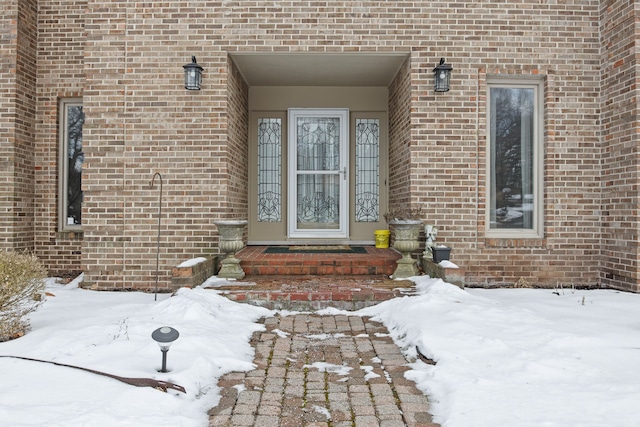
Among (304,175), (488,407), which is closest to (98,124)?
(304,175)

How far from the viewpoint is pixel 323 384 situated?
3117mm

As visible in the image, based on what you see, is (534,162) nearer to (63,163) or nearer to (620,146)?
(620,146)

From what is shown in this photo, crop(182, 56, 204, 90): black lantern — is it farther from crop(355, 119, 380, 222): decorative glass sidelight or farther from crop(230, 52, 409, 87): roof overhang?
crop(355, 119, 380, 222): decorative glass sidelight

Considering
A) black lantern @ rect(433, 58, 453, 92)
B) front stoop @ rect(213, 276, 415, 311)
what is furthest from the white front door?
front stoop @ rect(213, 276, 415, 311)

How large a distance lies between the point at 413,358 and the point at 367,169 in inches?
192

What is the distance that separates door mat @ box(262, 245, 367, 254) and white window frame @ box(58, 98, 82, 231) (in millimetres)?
3008

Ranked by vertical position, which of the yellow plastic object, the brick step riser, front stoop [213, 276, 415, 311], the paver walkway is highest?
the yellow plastic object

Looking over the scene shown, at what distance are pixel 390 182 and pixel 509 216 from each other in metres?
1.96

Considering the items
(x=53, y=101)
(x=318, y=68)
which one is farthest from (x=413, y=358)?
(x=53, y=101)

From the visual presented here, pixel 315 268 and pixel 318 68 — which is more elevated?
pixel 318 68

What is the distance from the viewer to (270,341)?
3.97 m

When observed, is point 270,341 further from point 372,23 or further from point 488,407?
point 372,23

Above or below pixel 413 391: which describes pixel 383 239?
above

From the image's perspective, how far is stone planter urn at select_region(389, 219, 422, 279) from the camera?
5.73 m
